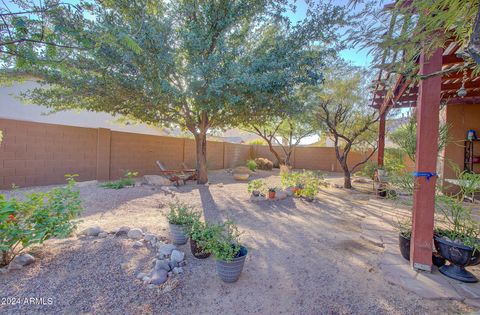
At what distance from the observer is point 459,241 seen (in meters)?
2.20

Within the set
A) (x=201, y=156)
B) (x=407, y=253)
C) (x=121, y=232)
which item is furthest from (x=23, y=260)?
(x=201, y=156)

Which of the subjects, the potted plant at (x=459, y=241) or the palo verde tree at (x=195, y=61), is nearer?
the potted plant at (x=459, y=241)

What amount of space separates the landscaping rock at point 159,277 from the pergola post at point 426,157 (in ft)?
8.15

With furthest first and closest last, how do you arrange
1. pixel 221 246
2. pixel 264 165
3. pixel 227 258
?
1. pixel 264 165
2. pixel 221 246
3. pixel 227 258

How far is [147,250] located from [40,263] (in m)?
0.96

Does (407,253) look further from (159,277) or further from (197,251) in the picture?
(159,277)

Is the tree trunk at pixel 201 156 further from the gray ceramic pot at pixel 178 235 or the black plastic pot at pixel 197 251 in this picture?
the black plastic pot at pixel 197 251

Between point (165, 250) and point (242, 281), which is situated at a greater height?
point (165, 250)

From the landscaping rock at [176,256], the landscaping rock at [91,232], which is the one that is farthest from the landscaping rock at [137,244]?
the landscaping rock at [91,232]

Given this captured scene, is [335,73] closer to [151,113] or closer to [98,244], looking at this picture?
[151,113]

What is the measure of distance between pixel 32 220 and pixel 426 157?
151 inches

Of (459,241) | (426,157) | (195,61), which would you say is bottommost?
(459,241)

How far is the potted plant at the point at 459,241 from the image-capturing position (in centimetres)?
206

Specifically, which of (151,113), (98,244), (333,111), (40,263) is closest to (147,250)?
(98,244)
